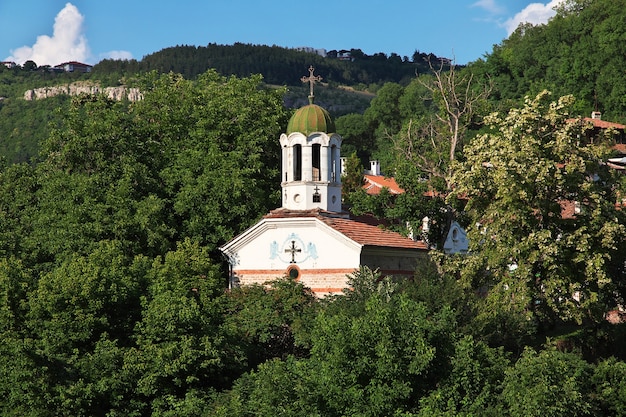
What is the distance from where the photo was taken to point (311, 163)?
127 feet

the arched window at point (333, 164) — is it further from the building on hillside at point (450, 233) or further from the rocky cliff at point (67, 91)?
the rocky cliff at point (67, 91)

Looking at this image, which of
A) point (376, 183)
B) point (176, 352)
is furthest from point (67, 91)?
point (176, 352)

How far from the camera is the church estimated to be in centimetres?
3716

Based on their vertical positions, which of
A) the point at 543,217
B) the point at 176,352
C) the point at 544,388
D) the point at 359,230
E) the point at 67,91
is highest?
the point at 67,91

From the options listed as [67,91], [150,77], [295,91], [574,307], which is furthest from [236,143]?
[295,91]

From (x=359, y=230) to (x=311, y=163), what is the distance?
2818mm

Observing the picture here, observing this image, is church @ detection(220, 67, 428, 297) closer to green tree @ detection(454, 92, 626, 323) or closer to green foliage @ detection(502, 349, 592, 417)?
green tree @ detection(454, 92, 626, 323)

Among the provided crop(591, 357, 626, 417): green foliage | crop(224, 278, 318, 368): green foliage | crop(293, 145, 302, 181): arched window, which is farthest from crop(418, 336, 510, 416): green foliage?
crop(293, 145, 302, 181): arched window

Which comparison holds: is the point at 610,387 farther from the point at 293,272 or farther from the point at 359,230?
the point at 293,272

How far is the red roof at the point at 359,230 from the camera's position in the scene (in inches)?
1468

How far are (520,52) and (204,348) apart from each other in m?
65.2

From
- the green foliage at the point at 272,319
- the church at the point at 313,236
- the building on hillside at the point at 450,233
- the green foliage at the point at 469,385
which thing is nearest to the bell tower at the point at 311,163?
the church at the point at 313,236

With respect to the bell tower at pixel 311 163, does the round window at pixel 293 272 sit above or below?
below

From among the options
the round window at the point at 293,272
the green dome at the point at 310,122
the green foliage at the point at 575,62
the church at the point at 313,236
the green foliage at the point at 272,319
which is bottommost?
the green foliage at the point at 272,319
